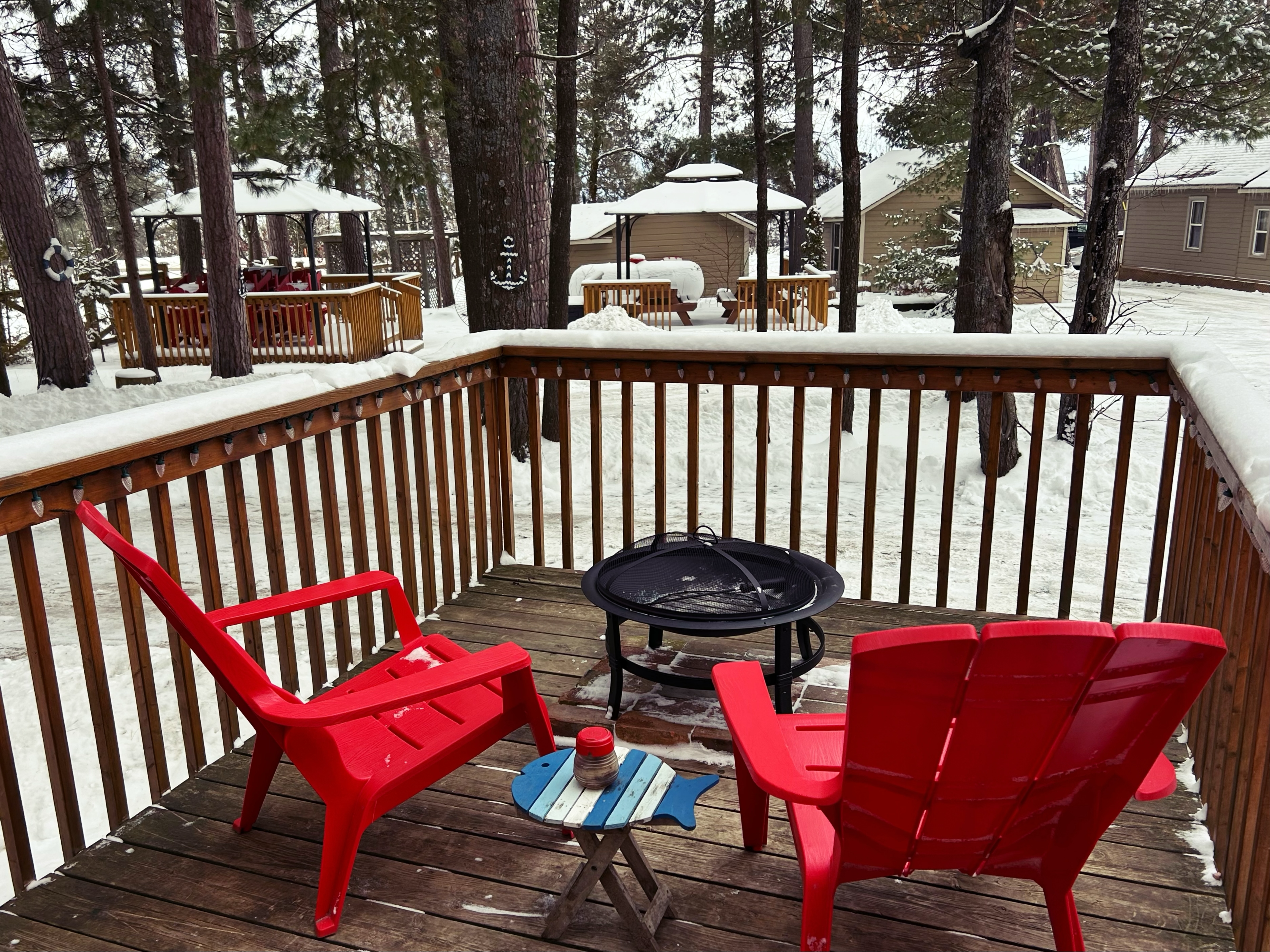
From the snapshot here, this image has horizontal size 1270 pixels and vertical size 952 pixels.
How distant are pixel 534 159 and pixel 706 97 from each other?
17.0m

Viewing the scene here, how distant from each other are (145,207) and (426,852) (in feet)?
52.2

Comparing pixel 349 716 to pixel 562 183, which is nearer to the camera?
pixel 349 716

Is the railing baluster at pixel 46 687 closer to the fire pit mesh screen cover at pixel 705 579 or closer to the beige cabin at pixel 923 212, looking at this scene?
the fire pit mesh screen cover at pixel 705 579

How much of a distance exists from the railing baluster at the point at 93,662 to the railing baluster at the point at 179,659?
17 cm

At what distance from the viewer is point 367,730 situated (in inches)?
88.7

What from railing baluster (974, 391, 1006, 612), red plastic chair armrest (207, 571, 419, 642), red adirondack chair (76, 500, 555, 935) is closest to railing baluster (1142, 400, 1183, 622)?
railing baluster (974, 391, 1006, 612)

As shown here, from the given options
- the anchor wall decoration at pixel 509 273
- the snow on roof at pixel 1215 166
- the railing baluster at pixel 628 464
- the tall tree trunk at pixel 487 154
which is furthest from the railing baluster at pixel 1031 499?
the snow on roof at pixel 1215 166

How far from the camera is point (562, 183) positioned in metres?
9.35

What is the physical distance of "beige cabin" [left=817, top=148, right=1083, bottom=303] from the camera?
1955cm

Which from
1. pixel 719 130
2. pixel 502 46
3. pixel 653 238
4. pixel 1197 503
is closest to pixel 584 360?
pixel 1197 503

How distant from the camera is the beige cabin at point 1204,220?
2161 centimetres

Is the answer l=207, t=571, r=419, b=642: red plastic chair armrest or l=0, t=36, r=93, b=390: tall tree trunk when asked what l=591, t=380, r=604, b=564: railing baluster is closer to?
l=207, t=571, r=419, b=642: red plastic chair armrest

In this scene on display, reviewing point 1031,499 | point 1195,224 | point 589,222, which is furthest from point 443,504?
point 1195,224

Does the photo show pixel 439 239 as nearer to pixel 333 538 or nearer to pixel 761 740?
pixel 333 538
